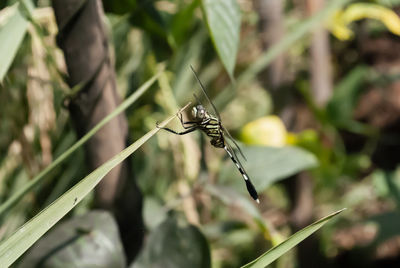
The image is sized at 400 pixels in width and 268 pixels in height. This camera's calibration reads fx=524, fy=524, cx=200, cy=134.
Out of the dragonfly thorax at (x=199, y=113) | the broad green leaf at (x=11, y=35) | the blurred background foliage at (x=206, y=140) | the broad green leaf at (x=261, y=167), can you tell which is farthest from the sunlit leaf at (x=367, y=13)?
the broad green leaf at (x=11, y=35)

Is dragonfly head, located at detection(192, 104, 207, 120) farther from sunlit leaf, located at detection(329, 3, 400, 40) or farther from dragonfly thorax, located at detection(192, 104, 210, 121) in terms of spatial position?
sunlit leaf, located at detection(329, 3, 400, 40)

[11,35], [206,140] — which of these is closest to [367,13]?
[206,140]

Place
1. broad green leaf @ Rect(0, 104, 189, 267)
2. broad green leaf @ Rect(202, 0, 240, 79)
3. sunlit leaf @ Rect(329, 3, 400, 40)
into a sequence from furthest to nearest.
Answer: sunlit leaf @ Rect(329, 3, 400, 40)
broad green leaf @ Rect(202, 0, 240, 79)
broad green leaf @ Rect(0, 104, 189, 267)

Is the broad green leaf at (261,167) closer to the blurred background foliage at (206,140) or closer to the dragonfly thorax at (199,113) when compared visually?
the blurred background foliage at (206,140)

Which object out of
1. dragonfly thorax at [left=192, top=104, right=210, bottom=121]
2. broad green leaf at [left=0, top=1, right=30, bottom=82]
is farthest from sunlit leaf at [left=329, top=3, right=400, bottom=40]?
broad green leaf at [left=0, top=1, right=30, bottom=82]

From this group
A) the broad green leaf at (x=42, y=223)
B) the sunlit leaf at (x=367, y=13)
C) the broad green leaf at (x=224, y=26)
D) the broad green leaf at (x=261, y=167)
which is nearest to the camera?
A: the broad green leaf at (x=42, y=223)

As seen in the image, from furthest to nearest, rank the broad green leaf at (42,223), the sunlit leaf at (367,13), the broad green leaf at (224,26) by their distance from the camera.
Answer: the sunlit leaf at (367,13) → the broad green leaf at (224,26) → the broad green leaf at (42,223)

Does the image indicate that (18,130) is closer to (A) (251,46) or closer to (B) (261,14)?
(B) (261,14)

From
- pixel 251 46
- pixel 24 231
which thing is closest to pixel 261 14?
pixel 251 46

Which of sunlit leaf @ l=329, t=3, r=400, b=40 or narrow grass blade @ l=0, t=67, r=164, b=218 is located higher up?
narrow grass blade @ l=0, t=67, r=164, b=218
